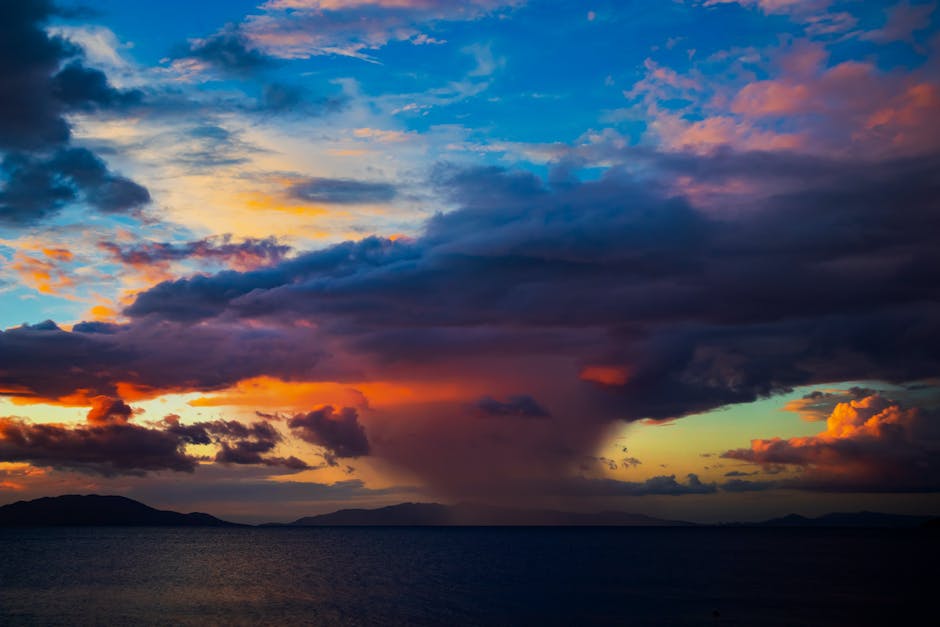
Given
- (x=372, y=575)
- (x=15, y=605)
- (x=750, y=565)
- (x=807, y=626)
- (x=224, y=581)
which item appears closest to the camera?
(x=807, y=626)

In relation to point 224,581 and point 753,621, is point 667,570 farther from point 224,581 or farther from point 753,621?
point 224,581

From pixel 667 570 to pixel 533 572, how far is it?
95.8 ft

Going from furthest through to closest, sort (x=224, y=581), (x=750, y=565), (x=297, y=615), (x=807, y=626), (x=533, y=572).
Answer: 1. (x=750, y=565)
2. (x=533, y=572)
3. (x=224, y=581)
4. (x=297, y=615)
5. (x=807, y=626)

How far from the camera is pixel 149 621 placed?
8612cm

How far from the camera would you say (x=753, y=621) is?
288 feet

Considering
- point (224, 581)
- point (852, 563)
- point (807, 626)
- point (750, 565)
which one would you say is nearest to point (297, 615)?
point (224, 581)

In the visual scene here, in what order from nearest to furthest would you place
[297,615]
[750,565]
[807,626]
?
[807,626] → [297,615] → [750,565]

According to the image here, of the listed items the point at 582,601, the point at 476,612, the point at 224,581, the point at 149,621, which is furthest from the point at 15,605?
the point at 582,601

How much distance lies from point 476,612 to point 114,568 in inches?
4173

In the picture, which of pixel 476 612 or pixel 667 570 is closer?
pixel 476 612

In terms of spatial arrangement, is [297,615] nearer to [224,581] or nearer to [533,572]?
[224,581]

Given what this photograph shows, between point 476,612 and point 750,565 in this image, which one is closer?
point 476,612

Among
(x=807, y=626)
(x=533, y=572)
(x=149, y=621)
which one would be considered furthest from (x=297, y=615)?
(x=533, y=572)

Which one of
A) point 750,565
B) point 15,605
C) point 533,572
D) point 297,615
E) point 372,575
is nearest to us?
point 297,615
